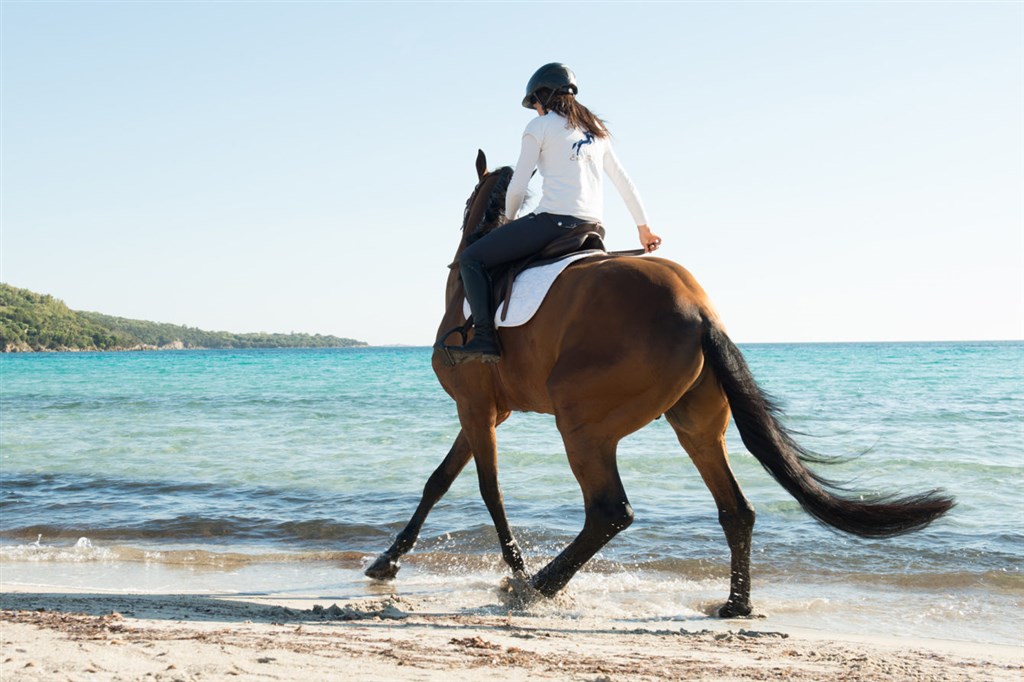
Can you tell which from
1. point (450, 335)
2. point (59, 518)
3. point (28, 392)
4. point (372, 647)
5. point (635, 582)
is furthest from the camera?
point (28, 392)

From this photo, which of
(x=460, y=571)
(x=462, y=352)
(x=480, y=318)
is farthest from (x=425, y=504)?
(x=480, y=318)

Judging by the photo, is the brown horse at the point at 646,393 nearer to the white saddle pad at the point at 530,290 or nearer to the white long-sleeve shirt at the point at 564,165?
the white saddle pad at the point at 530,290

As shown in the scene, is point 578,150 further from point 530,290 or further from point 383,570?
point 383,570

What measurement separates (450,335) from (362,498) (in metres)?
4.32

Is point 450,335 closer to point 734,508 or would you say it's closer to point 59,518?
point 734,508

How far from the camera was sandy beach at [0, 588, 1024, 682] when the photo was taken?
335 centimetres

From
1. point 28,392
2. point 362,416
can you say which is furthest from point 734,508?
point 28,392

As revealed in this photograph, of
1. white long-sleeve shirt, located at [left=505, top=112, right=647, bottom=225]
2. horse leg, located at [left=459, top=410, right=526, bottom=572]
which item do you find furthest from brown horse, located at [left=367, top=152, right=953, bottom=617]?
horse leg, located at [left=459, top=410, right=526, bottom=572]

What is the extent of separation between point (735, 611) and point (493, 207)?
284 cm

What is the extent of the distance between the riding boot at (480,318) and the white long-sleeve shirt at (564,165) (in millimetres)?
530

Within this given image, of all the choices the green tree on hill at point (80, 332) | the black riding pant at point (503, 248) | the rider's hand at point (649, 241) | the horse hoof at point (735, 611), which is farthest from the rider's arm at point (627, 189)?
the green tree on hill at point (80, 332)

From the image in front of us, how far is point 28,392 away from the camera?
1130 inches

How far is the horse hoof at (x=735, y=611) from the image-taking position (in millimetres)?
4945

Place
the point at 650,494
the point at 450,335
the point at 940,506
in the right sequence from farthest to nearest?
the point at 650,494
the point at 450,335
the point at 940,506
